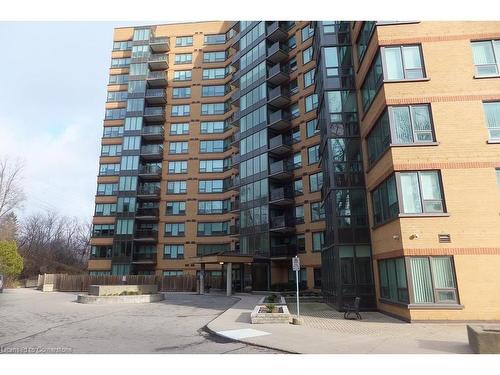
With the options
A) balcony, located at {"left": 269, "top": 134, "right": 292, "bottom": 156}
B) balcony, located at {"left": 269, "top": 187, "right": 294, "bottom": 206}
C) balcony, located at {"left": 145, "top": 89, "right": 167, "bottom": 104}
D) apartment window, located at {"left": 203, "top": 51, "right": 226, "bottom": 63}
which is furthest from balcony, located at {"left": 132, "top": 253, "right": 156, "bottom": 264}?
apartment window, located at {"left": 203, "top": 51, "right": 226, "bottom": 63}

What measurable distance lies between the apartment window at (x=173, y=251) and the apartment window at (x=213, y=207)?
216 inches

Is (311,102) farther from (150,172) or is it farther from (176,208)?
(150,172)

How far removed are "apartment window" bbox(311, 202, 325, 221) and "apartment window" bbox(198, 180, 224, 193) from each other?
1691 centimetres

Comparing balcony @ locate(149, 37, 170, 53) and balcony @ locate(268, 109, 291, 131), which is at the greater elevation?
balcony @ locate(149, 37, 170, 53)

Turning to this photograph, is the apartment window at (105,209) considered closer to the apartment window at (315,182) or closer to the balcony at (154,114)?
the balcony at (154,114)

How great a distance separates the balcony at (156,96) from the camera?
52.2 metres

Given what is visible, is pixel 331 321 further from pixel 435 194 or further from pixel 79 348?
pixel 79 348

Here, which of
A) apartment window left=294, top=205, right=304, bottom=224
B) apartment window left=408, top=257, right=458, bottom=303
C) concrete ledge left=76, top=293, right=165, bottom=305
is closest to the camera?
apartment window left=408, top=257, right=458, bottom=303

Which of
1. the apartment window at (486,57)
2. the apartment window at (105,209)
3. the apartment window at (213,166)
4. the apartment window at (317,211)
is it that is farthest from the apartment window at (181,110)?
the apartment window at (486,57)

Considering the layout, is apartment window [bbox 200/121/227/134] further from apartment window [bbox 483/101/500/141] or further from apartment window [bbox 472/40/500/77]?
apartment window [bbox 483/101/500/141]

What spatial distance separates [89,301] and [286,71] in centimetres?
3026

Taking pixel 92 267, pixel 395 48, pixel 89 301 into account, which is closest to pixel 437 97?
pixel 395 48

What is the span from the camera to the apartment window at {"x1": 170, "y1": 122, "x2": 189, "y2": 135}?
5169 centimetres

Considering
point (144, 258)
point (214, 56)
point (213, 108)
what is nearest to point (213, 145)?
point (213, 108)
